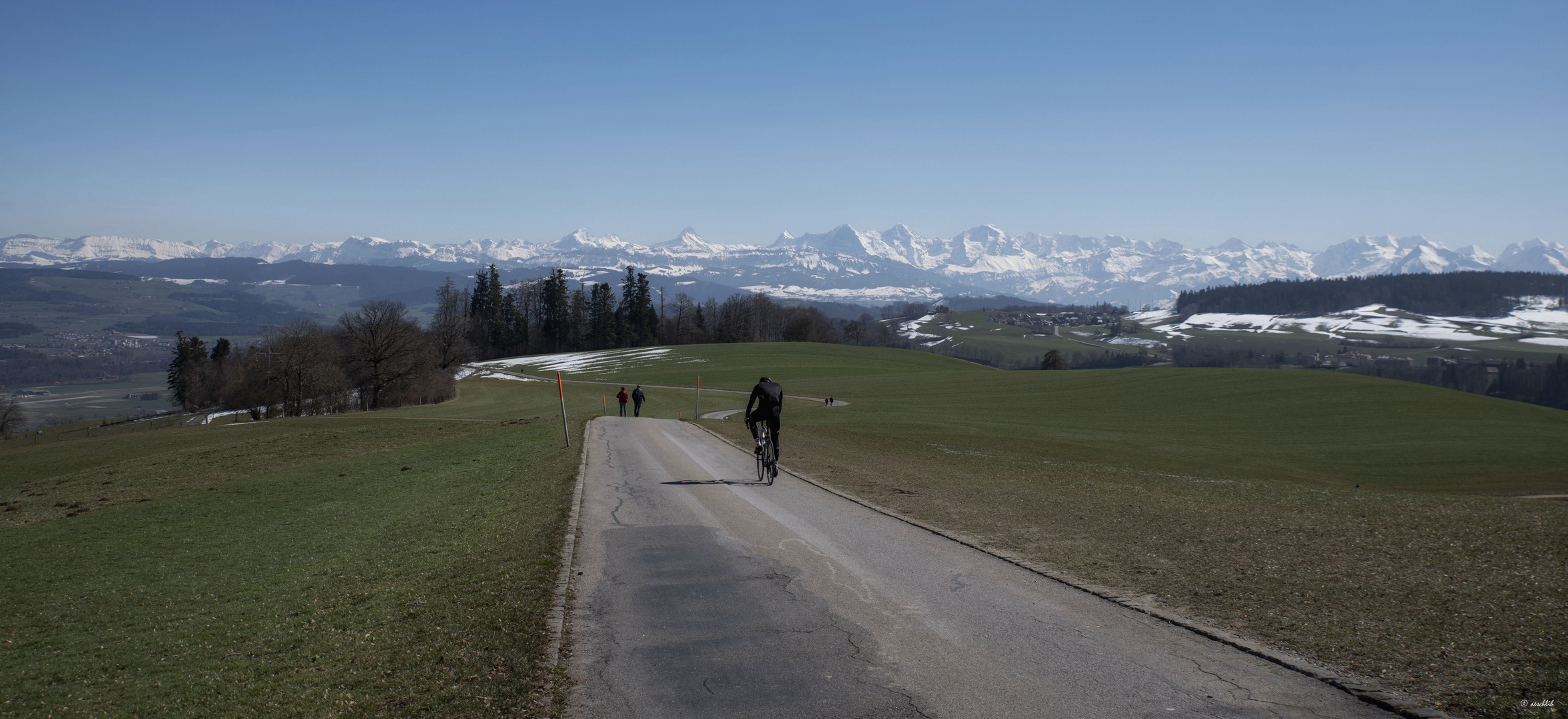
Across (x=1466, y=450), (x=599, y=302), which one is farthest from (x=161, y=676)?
(x=599, y=302)

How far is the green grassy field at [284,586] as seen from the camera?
631cm

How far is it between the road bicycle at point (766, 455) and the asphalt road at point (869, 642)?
5564mm

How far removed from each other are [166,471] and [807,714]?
1022 inches

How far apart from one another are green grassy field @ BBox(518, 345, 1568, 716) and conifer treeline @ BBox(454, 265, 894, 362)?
82.8 meters

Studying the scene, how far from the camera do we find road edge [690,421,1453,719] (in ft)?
17.5

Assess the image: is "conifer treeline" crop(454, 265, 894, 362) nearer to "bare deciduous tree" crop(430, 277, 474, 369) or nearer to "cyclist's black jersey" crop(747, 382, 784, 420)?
"bare deciduous tree" crop(430, 277, 474, 369)

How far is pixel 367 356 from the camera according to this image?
66.0 metres

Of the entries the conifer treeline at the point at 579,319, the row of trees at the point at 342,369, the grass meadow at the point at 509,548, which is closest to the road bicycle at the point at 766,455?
the grass meadow at the point at 509,548

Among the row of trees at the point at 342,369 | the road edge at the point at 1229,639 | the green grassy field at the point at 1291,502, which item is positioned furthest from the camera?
the row of trees at the point at 342,369

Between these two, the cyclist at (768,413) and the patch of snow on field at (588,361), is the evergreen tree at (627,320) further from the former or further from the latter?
the cyclist at (768,413)

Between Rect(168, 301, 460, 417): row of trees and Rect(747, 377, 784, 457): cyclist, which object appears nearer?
Rect(747, 377, 784, 457): cyclist

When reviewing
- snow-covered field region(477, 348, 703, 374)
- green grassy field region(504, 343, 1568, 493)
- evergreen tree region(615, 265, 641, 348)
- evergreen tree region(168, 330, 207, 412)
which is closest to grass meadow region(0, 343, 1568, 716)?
green grassy field region(504, 343, 1568, 493)

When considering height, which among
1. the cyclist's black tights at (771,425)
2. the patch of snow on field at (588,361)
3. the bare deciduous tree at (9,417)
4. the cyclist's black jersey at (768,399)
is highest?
the cyclist's black jersey at (768,399)

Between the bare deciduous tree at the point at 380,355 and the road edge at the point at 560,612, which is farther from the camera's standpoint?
the bare deciduous tree at the point at 380,355
